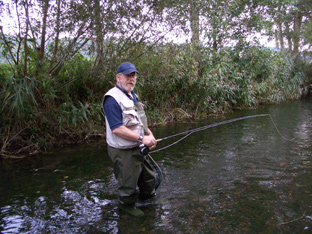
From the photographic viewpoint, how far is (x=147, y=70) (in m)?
7.39

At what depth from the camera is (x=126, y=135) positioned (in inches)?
113

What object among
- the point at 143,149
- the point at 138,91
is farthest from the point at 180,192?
the point at 138,91

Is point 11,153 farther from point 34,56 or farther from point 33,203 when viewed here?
point 33,203

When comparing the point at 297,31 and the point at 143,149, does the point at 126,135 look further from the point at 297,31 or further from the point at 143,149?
the point at 297,31

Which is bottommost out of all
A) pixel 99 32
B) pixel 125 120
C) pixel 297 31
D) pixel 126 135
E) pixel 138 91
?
pixel 126 135

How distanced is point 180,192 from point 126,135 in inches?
50.7

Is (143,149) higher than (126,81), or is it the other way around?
(126,81)

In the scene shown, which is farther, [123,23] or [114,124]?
[123,23]

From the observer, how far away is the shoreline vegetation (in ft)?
18.3

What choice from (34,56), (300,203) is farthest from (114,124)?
(34,56)

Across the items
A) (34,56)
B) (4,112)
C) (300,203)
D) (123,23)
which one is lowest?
(300,203)

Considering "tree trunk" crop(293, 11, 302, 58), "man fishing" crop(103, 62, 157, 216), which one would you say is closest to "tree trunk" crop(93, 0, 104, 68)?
"man fishing" crop(103, 62, 157, 216)

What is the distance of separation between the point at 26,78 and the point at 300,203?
15.7 feet

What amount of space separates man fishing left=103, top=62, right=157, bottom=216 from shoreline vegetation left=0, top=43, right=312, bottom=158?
2779 millimetres
